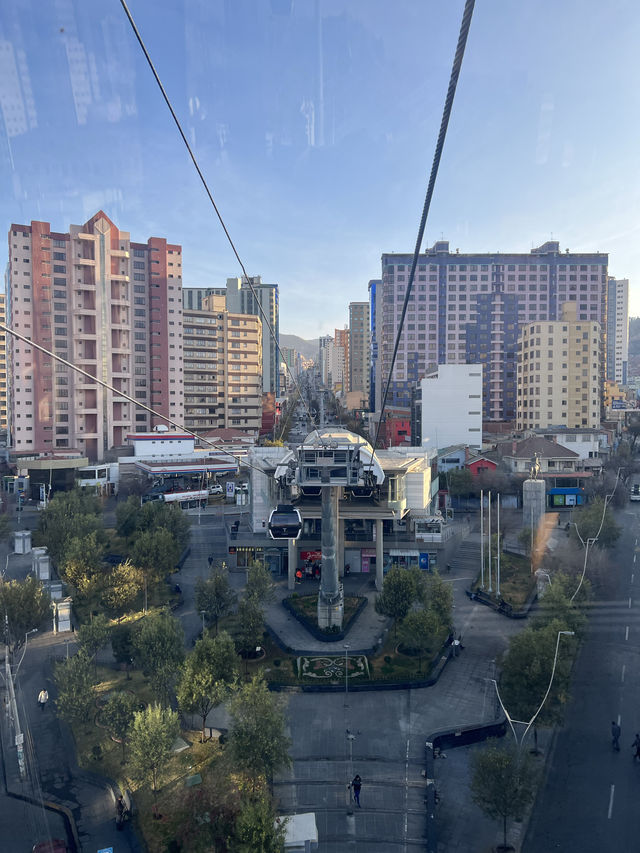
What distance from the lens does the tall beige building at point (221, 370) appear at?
44.1 m

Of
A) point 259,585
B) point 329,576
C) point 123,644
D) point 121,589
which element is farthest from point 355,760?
point 121,589

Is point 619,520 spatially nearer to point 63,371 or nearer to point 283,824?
point 283,824

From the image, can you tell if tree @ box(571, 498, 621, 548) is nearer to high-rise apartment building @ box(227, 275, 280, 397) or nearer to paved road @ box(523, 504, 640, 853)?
paved road @ box(523, 504, 640, 853)

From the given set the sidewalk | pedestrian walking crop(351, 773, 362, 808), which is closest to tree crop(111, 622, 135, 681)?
the sidewalk

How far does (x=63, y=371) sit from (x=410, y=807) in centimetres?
3024

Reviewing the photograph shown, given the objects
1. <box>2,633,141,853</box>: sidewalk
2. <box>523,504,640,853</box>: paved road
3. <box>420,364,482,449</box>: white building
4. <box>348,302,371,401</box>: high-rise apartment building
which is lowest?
<box>2,633,141,853</box>: sidewalk

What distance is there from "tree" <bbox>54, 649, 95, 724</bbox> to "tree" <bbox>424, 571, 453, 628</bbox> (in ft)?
22.6

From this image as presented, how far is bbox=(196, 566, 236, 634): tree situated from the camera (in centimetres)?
1311

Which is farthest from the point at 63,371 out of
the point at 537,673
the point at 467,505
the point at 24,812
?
the point at 537,673

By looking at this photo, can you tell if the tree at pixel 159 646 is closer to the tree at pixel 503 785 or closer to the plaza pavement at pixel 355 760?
the plaza pavement at pixel 355 760

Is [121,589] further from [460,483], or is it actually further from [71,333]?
[71,333]

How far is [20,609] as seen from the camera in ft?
37.6

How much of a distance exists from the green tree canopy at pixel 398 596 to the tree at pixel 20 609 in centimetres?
745

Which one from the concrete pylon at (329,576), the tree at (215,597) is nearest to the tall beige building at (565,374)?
the concrete pylon at (329,576)
